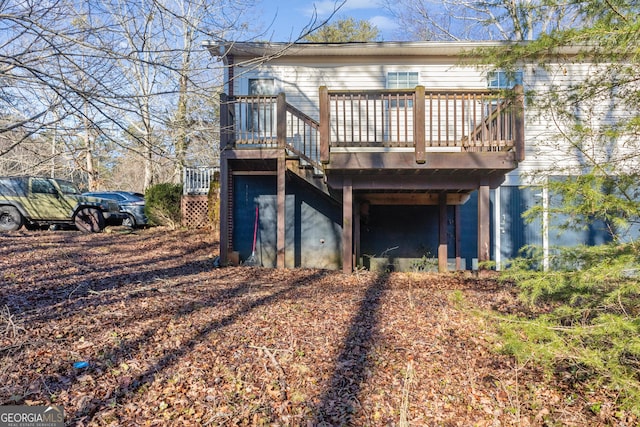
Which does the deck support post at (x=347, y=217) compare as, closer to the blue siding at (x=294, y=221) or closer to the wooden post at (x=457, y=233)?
the blue siding at (x=294, y=221)

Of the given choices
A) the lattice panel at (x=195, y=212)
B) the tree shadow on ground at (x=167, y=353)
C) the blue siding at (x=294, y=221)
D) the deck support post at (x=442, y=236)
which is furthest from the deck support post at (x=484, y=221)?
the lattice panel at (x=195, y=212)

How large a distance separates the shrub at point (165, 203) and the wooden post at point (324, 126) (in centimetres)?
788

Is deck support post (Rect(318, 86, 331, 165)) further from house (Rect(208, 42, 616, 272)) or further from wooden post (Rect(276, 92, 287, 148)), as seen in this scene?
house (Rect(208, 42, 616, 272))

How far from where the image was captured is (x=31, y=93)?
396 cm

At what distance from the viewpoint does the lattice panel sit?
1275 cm

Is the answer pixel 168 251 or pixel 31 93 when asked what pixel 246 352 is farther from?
pixel 168 251

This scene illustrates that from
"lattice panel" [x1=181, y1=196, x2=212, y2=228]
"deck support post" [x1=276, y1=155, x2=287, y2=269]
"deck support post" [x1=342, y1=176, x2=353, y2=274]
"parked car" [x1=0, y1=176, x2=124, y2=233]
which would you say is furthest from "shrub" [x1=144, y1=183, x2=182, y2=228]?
"deck support post" [x1=342, y1=176, x2=353, y2=274]

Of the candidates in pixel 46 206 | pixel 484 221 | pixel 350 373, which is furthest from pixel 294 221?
pixel 46 206

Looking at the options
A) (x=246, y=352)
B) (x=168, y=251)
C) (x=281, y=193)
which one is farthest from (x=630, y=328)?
(x=168, y=251)

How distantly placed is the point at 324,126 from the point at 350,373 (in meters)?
4.07

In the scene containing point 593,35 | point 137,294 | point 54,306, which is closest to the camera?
point 593,35

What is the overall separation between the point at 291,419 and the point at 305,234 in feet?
20.3

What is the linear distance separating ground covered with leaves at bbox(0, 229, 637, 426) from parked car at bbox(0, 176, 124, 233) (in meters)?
6.54

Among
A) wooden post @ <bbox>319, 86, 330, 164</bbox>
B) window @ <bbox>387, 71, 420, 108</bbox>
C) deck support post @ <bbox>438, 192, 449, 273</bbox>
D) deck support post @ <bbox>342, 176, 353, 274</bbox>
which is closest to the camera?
wooden post @ <bbox>319, 86, 330, 164</bbox>
